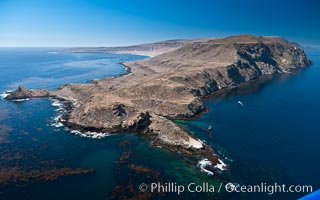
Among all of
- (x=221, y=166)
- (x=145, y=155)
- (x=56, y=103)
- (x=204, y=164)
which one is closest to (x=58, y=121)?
(x=56, y=103)

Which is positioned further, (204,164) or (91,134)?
(91,134)

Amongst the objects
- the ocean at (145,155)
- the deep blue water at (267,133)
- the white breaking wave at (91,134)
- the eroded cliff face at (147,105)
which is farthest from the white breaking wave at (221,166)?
the white breaking wave at (91,134)

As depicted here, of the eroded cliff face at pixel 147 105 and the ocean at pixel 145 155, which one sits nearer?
the ocean at pixel 145 155

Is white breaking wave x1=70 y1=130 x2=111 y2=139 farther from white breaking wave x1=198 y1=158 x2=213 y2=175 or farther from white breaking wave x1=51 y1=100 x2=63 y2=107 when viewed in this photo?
white breaking wave x1=51 y1=100 x2=63 y2=107

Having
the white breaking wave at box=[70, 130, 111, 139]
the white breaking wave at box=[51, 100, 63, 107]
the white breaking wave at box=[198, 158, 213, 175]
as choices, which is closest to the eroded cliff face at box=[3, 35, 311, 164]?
the white breaking wave at box=[70, 130, 111, 139]

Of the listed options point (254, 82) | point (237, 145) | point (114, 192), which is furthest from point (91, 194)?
point (254, 82)

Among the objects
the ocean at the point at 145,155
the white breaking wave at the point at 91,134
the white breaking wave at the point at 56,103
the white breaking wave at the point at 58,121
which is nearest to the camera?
the ocean at the point at 145,155

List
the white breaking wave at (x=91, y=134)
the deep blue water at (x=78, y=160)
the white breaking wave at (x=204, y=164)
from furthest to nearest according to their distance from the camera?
the white breaking wave at (x=91, y=134)
the white breaking wave at (x=204, y=164)
the deep blue water at (x=78, y=160)

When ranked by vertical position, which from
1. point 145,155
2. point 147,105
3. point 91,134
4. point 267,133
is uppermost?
point 147,105

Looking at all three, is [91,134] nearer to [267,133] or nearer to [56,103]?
[56,103]

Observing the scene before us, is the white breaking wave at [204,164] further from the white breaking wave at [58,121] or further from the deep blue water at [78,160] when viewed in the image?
the white breaking wave at [58,121]

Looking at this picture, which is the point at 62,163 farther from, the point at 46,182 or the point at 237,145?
the point at 237,145

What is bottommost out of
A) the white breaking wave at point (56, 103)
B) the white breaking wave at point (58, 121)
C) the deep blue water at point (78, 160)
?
the deep blue water at point (78, 160)
